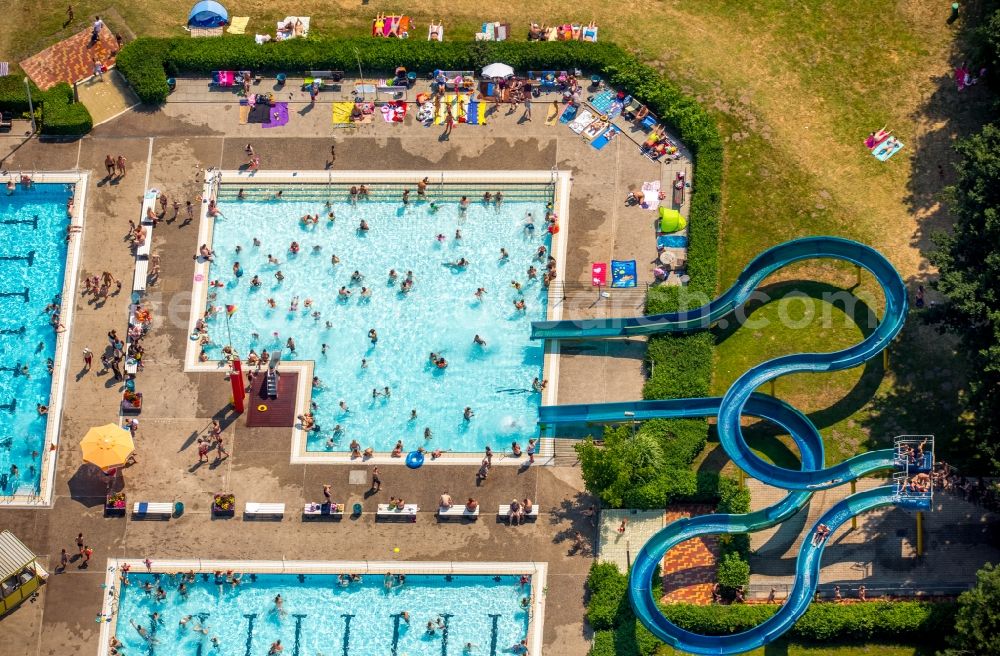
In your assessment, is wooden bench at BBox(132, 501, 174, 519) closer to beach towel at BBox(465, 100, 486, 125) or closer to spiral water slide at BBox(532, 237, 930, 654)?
spiral water slide at BBox(532, 237, 930, 654)

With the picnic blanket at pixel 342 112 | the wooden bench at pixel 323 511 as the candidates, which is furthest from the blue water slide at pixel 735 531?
the picnic blanket at pixel 342 112

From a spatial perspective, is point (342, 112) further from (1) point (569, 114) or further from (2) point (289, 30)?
(1) point (569, 114)

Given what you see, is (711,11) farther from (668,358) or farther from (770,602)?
(770,602)

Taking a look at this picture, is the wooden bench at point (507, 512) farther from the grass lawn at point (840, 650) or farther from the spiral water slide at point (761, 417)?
the grass lawn at point (840, 650)

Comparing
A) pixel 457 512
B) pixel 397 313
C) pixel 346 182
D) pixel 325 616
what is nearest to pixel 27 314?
pixel 346 182

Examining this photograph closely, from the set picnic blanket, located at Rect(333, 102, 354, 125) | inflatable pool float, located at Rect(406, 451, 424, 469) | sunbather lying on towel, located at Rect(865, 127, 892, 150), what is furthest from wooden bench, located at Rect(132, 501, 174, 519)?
sunbather lying on towel, located at Rect(865, 127, 892, 150)

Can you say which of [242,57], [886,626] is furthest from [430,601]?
[242,57]

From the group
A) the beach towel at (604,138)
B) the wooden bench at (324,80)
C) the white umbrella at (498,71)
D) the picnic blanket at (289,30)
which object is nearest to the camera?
the beach towel at (604,138)
